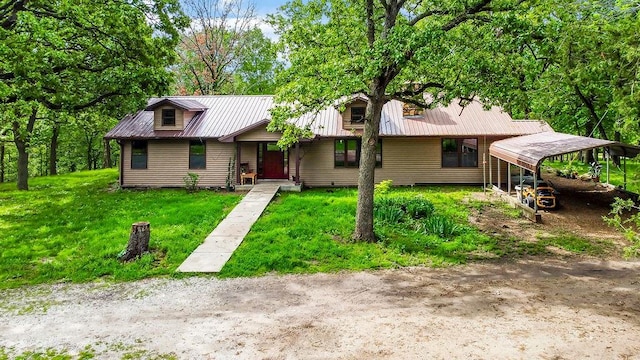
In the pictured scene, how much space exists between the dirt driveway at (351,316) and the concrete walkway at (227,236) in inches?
34.7

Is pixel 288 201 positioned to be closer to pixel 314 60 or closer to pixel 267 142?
pixel 267 142

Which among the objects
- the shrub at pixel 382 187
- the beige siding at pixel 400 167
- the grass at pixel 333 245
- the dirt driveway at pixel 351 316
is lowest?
the dirt driveway at pixel 351 316

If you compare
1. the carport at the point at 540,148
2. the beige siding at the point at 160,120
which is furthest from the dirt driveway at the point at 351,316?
the beige siding at the point at 160,120

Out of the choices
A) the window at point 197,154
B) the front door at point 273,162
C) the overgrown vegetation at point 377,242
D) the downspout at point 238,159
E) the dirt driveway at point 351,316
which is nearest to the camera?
the dirt driveway at point 351,316

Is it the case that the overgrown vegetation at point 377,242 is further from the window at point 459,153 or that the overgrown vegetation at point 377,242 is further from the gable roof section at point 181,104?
the gable roof section at point 181,104

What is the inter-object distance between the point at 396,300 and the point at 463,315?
1.25m

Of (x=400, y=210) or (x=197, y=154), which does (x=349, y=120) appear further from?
(x=400, y=210)

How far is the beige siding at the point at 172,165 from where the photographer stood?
20.9 metres

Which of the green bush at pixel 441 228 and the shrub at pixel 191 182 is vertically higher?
the shrub at pixel 191 182

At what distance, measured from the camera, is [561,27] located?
911cm

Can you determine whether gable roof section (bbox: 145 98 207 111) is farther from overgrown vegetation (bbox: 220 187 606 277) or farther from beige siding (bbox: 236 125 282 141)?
overgrown vegetation (bbox: 220 187 606 277)

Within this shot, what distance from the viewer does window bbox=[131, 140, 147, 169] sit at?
21172mm

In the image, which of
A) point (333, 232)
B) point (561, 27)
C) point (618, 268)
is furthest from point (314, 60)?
point (618, 268)

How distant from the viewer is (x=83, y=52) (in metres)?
14.6
